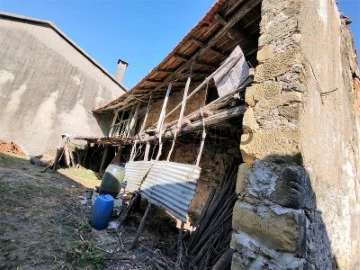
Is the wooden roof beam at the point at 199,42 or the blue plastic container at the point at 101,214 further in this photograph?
the wooden roof beam at the point at 199,42

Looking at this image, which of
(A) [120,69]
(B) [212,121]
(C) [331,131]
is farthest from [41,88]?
(C) [331,131]

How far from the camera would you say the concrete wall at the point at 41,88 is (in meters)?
10.9

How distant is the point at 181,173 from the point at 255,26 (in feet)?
10.3

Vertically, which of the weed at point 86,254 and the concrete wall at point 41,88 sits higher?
the concrete wall at point 41,88

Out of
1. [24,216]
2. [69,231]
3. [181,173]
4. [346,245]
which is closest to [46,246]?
[69,231]

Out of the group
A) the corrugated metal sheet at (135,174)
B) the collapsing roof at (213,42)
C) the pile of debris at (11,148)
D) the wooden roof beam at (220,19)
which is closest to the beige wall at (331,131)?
the collapsing roof at (213,42)

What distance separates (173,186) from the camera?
3.95 m

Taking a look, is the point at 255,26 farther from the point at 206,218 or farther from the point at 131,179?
the point at 131,179

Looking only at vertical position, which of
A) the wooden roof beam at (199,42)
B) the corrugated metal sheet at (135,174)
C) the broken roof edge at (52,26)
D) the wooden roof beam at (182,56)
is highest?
the broken roof edge at (52,26)

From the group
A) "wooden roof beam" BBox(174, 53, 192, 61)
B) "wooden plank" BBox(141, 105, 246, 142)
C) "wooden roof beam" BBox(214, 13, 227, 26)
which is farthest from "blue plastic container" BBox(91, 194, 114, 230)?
"wooden roof beam" BBox(214, 13, 227, 26)

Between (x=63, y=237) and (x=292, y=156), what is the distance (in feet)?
11.8

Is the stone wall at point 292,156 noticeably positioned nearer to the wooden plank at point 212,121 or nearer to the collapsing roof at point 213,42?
the wooden plank at point 212,121

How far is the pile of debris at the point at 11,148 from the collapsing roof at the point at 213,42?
23.2 ft

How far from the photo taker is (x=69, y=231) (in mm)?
3873
